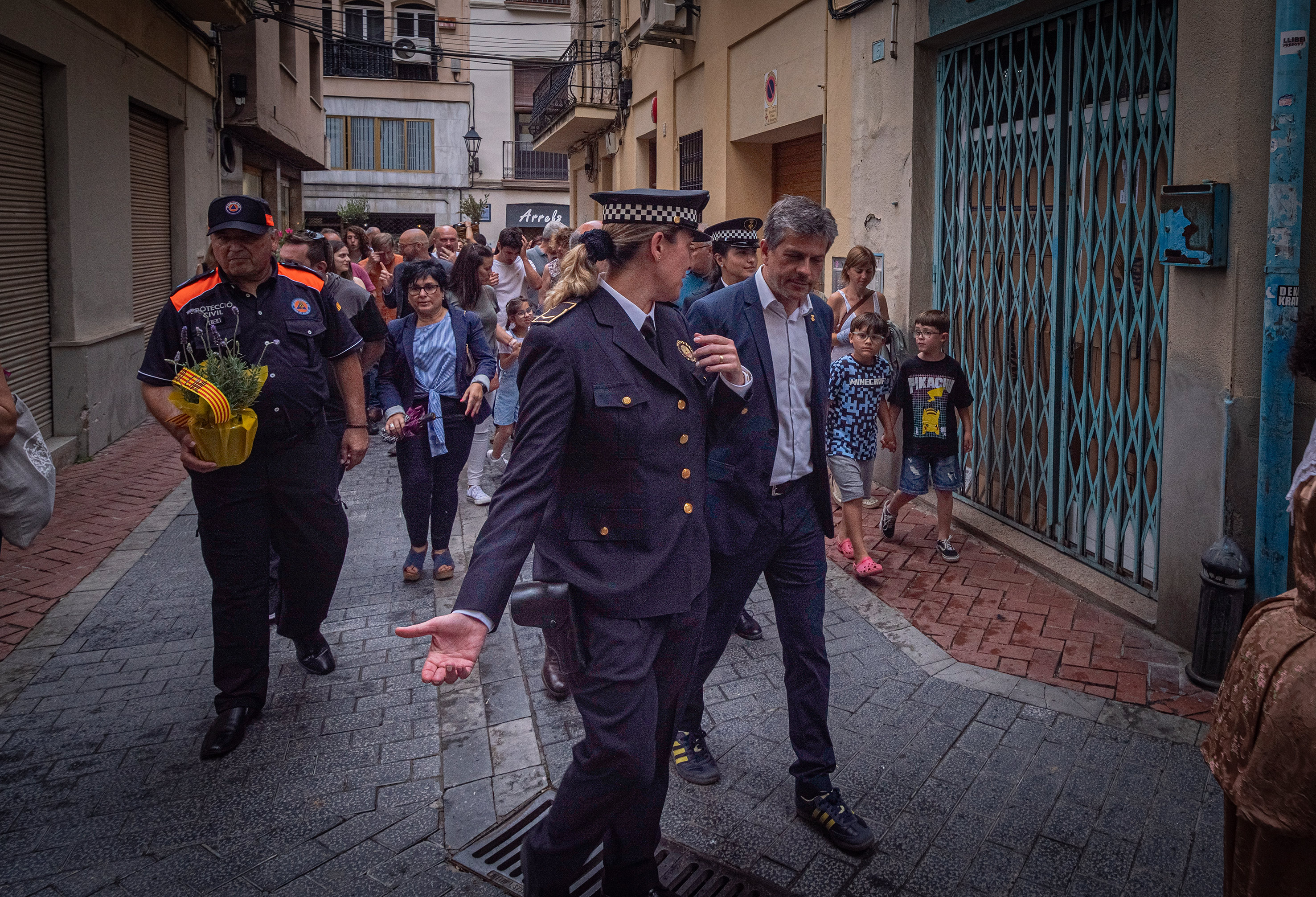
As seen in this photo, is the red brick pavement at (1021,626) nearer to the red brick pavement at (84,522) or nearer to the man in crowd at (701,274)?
the man in crowd at (701,274)

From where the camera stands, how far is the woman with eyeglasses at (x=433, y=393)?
6402mm

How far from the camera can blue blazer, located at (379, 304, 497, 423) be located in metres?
6.36

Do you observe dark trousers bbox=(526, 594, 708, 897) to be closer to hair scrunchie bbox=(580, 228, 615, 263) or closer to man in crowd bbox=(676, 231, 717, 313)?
hair scrunchie bbox=(580, 228, 615, 263)

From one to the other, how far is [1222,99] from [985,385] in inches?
114

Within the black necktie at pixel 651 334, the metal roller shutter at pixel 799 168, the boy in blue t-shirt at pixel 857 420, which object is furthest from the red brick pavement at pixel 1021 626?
the metal roller shutter at pixel 799 168

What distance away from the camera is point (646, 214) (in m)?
2.99

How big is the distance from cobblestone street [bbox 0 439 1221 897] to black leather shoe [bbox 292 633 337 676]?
6 centimetres

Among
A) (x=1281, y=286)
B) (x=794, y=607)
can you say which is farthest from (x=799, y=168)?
(x=794, y=607)

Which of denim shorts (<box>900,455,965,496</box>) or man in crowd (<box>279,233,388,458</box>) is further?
denim shorts (<box>900,455,965,496</box>)

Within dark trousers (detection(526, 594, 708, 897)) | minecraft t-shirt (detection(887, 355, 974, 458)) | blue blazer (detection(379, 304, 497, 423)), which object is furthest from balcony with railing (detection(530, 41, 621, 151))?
dark trousers (detection(526, 594, 708, 897))

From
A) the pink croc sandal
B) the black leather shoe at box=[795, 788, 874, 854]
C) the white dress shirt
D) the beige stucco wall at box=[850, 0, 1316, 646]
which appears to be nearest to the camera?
the black leather shoe at box=[795, 788, 874, 854]

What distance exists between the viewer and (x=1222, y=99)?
4934 millimetres

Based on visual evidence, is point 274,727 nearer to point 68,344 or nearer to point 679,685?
point 679,685

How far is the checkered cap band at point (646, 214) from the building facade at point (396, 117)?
39.9 m
